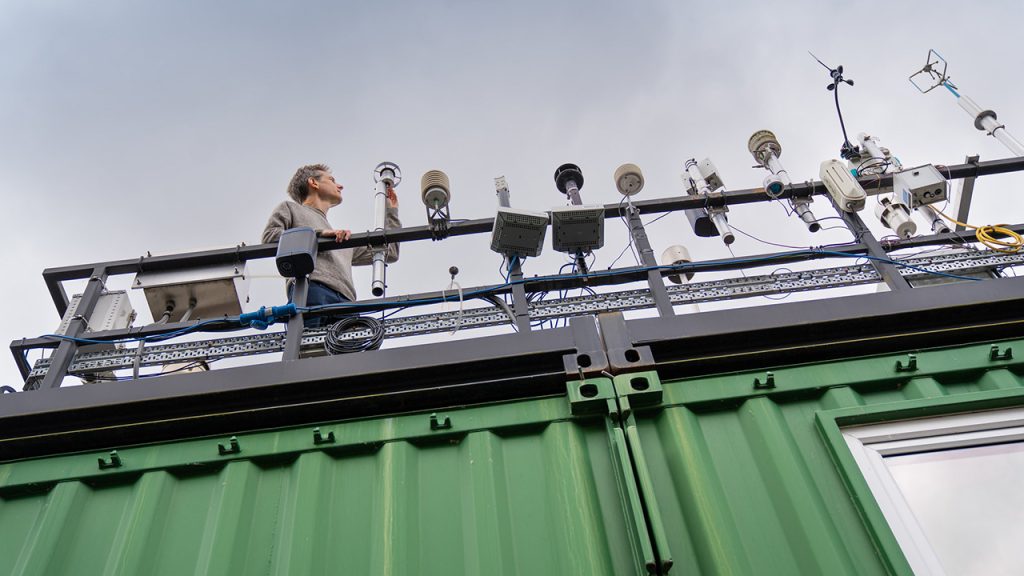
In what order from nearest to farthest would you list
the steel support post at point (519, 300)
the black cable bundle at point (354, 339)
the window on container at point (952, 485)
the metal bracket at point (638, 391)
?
the window on container at point (952, 485), the metal bracket at point (638, 391), the steel support post at point (519, 300), the black cable bundle at point (354, 339)

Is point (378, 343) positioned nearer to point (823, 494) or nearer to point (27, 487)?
→ point (27, 487)

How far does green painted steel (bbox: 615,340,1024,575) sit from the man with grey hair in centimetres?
252

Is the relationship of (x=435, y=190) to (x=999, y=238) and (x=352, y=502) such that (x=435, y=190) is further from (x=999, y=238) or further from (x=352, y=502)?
(x=999, y=238)

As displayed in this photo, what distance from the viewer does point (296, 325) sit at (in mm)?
4043

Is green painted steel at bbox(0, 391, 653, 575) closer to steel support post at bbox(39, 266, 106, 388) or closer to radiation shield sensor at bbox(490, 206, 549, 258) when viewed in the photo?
steel support post at bbox(39, 266, 106, 388)

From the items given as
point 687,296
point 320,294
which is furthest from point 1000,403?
point 320,294

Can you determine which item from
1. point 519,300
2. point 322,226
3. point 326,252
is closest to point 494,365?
point 519,300

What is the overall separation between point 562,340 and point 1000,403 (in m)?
1.87

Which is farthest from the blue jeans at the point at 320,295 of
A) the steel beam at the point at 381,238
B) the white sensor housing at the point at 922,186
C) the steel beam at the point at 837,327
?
the white sensor housing at the point at 922,186

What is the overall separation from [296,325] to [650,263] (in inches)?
83.1

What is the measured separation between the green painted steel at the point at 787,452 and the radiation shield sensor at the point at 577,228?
1618mm

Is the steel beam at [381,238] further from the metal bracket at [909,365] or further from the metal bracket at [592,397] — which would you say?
the metal bracket at [909,365]

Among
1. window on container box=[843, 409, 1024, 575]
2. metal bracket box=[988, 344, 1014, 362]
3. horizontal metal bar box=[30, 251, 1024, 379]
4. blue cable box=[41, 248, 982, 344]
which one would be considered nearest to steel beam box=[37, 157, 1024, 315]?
blue cable box=[41, 248, 982, 344]

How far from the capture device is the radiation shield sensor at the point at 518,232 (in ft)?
14.7
